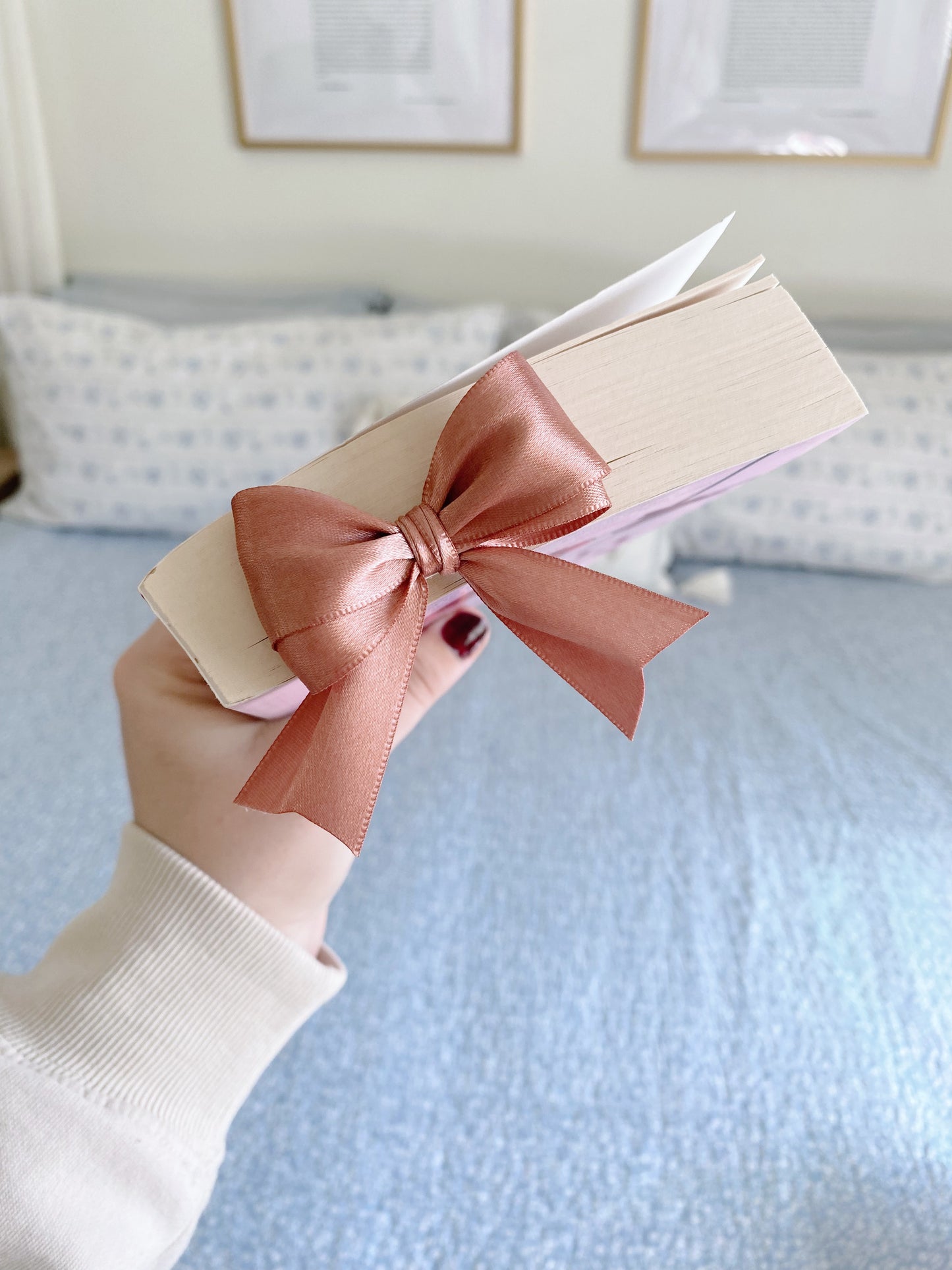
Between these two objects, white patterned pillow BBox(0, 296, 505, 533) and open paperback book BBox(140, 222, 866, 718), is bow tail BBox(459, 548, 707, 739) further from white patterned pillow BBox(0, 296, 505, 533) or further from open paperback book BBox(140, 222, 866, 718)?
white patterned pillow BBox(0, 296, 505, 533)

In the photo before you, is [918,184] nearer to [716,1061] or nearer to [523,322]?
[523,322]

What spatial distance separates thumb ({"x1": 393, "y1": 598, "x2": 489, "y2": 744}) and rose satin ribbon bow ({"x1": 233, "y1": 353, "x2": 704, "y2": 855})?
6.3 inches

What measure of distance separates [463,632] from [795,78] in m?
1.40

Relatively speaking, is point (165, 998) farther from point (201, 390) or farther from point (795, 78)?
point (795, 78)

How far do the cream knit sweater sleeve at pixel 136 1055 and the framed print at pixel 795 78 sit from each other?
60.9 inches

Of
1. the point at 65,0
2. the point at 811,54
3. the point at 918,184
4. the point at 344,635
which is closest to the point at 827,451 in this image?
the point at 918,184

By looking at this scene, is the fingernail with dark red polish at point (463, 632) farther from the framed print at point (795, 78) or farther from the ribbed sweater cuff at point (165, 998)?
the framed print at point (795, 78)

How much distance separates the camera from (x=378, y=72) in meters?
1.51

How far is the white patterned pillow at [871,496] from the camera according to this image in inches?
54.4

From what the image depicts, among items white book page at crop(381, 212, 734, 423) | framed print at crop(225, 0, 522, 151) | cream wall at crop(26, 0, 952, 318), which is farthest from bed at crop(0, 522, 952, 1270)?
framed print at crop(225, 0, 522, 151)

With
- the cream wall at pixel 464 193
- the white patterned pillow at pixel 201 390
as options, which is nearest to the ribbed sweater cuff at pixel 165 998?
the white patterned pillow at pixel 201 390

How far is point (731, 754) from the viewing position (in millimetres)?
1037

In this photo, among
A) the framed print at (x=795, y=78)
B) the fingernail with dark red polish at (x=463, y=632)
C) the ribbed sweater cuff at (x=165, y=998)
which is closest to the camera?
the ribbed sweater cuff at (x=165, y=998)

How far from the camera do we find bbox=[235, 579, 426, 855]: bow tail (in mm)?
347
